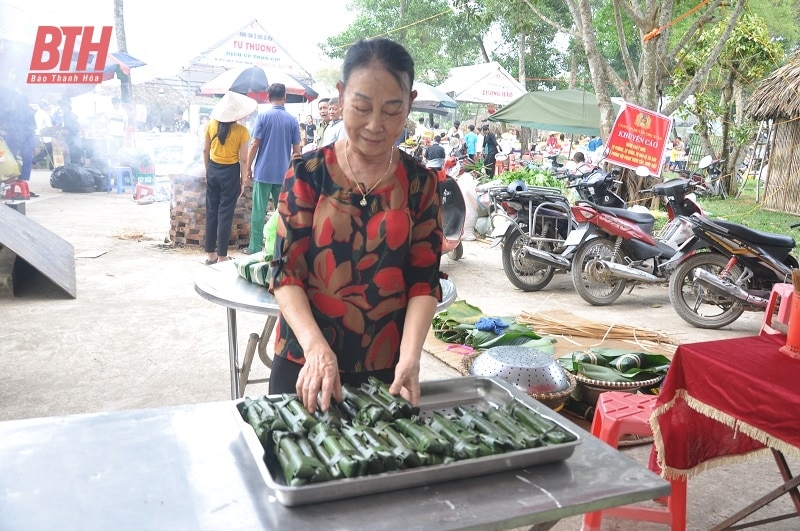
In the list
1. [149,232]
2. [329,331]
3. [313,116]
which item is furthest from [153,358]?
[313,116]

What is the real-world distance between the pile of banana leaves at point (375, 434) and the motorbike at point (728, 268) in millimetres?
4757

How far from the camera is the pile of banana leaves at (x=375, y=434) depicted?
50.0 inches

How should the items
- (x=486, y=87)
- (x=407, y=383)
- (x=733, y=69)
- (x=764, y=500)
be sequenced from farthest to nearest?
(x=486, y=87) < (x=733, y=69) < (x=764, y=500) < (x=407, y=383)

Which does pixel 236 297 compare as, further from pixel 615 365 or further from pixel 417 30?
pixel 417 30

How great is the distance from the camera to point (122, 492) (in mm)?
1271

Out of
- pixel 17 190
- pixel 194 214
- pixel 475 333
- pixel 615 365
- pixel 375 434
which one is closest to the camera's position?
pixel 375 434

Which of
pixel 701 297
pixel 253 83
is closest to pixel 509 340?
pixel 701 297

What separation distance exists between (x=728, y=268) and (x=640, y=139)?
6.02ft

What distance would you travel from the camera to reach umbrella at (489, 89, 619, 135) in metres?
13.3

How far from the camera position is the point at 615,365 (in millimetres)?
4176

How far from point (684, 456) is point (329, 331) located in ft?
4.55

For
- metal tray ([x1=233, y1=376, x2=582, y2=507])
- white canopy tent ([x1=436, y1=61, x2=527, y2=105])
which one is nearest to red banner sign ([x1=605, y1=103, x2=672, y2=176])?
metal tray ([x1=233, y1=376, x2=582, y2=507])

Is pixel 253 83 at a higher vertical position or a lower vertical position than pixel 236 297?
higher

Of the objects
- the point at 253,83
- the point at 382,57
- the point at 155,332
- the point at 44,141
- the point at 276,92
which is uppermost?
the point at 253,83
